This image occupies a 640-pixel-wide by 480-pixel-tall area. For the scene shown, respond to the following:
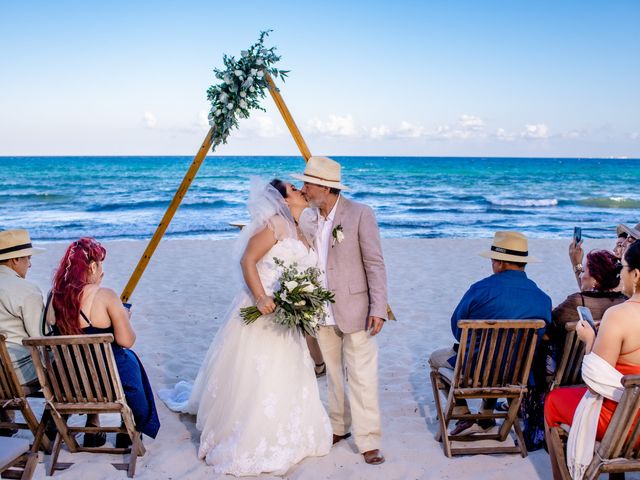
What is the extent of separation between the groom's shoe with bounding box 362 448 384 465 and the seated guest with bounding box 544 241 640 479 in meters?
1.34

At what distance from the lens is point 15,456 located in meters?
3.09

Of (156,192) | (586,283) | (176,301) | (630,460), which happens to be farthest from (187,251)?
(156,192)

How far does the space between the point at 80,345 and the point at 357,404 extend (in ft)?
6.38

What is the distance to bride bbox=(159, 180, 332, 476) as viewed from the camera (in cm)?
397

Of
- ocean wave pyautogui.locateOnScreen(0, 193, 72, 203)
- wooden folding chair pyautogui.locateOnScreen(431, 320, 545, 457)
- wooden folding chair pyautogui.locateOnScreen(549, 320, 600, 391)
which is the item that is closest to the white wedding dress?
wooden folding chair pyautogui.locateOnScreen(431, 320, 545, 457)

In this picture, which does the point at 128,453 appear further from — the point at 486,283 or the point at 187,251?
the point at 187,251

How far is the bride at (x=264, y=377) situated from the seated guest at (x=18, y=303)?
1.36 m

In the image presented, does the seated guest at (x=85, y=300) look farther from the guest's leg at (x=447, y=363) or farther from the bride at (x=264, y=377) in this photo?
the guest's leg at (x=447, y=363)

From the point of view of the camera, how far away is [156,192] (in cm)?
3372

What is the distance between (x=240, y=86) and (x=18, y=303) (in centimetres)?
274

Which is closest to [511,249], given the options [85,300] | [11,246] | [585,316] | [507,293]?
[507,293]

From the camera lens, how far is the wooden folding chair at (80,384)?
364 centimetres

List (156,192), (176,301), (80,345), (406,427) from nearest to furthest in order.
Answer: (80,345) → (406,427) → (176,301) → (156,192)

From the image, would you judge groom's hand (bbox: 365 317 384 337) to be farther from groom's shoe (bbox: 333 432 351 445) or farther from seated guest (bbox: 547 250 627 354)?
seated guest (bbox: 547 250 627 354)
